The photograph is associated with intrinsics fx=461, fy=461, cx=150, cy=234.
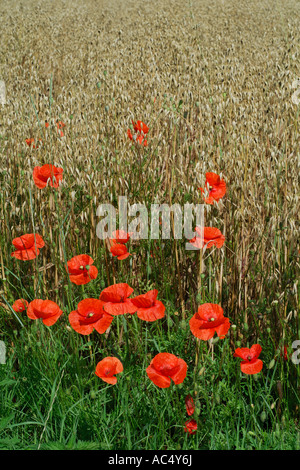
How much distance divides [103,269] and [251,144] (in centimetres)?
130

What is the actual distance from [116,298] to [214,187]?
61 cm

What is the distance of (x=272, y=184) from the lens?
213 centimetres

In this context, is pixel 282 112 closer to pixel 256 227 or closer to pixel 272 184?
pixel 272 184

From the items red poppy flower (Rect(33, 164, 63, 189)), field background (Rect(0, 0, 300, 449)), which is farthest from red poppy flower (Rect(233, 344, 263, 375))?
red poppy flower (Rect(33, 164, 63, 189))

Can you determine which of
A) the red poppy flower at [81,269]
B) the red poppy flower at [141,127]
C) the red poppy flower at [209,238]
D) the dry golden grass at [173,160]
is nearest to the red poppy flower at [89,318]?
the red poppy flower at [81,269]

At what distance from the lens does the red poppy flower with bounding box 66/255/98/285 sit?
5.00 ft

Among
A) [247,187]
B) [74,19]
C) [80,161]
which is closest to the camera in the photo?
[247,187]

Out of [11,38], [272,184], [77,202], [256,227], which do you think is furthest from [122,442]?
[11,38]

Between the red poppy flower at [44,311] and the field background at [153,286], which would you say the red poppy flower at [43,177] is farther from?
the red poppy flower at [44,311]

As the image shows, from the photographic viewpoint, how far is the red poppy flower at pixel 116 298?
1347 mm

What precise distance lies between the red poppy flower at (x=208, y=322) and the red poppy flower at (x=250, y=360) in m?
0.09

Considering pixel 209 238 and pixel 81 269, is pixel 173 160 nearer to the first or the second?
pixel 209 238

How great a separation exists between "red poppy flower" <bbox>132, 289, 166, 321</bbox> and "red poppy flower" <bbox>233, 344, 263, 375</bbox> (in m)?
0.25

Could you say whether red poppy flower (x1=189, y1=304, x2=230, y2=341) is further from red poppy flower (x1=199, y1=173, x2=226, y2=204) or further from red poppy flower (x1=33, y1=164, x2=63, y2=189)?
red poppy flower (x1=33, y1=164, x2=63, y2=189)
